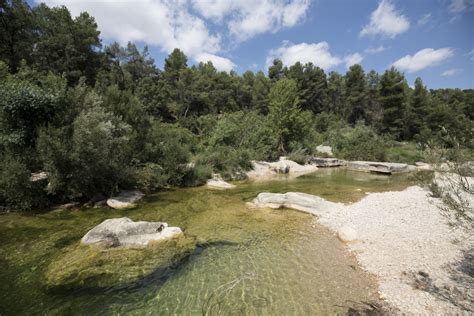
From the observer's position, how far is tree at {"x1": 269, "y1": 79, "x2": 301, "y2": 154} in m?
31.9

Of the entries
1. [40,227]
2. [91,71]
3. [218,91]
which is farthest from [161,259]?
[218,91]

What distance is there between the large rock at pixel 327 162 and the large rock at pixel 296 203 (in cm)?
2139

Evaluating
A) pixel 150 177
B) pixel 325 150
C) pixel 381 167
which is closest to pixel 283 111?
pixel 325 150

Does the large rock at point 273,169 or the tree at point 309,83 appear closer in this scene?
the large rock at point 273,169

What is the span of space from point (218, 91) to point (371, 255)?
47763mm

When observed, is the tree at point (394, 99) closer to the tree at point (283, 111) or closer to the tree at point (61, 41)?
the tree at point (283, 111)

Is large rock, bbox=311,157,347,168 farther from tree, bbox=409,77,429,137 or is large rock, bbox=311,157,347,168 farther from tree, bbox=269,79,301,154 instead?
tree, bbox=409,77,429,137

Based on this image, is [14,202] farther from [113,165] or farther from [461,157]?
[461,157]

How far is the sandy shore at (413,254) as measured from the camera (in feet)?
14.9

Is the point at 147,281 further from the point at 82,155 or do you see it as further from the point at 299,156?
the point at 299,156

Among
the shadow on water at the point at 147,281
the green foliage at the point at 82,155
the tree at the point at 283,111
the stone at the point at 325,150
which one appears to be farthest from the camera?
the stone at the point at 325,150

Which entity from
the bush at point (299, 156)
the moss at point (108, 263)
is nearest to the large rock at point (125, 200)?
the moss at point (108, 263)

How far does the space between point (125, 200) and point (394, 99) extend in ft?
166

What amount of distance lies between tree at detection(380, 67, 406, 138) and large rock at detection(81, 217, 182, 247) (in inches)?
1973
